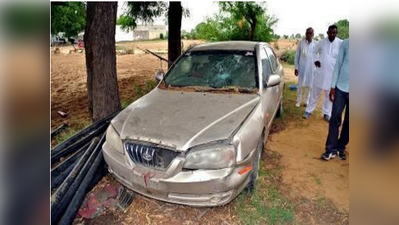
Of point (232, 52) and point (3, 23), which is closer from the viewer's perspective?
point (3, 23)

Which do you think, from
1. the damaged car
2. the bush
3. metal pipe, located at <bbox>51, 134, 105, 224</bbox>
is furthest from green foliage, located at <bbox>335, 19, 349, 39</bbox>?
the bush

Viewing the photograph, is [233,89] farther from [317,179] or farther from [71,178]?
[71,178]

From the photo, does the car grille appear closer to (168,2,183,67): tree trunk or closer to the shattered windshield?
the shattered windshield

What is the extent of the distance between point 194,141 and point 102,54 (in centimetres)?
252

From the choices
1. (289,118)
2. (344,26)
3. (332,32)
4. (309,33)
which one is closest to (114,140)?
(344,26)

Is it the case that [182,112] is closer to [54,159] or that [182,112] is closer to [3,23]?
[54,159]

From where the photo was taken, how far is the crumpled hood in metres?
2.33

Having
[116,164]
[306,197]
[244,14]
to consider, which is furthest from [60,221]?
[244,14]

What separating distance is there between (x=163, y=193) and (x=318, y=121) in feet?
12.9

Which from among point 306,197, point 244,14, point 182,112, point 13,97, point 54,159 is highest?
point 244,14

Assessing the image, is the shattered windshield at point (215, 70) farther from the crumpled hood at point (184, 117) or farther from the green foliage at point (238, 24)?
the green foliage at point (238, 24)

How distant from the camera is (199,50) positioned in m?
3.77

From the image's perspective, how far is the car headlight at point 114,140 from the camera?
2.50 m

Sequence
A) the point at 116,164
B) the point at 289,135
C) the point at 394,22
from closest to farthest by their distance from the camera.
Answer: the point at 394,22 → the point at 116,164 → the point at 289,135
